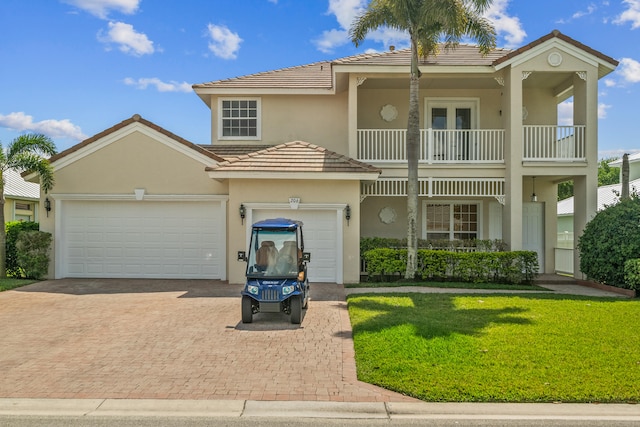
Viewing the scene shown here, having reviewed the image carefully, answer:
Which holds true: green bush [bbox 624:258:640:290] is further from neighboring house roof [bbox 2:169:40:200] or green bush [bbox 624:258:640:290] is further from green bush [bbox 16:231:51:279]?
neighboring house roof [bbox 2:169:40:200]

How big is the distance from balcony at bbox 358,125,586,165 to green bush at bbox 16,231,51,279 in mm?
10038

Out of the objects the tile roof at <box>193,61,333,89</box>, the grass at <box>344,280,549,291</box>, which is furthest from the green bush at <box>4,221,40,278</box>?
the grass at <box>344,280,549,291</box>

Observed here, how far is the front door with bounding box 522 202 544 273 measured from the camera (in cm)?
1816

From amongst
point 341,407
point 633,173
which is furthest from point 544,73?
point 633,173

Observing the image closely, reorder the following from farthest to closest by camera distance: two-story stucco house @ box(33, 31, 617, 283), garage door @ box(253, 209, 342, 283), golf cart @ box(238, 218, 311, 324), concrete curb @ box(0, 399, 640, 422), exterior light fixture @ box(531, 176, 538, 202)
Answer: exterior light fixture @ box(531, 176, 538, 202)
garage door @ box(253, 209, 342, 283)
two-story stucco house @ box(33, 31, 617, 283)
golf cart @ box(238, 218, 311, 324)
concrete curb @ box(0, 399, 640, 422)

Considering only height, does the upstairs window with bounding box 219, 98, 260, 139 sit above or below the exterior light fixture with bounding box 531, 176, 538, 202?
above

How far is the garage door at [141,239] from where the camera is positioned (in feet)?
51.8

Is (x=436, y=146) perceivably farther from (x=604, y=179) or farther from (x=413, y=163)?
(x=604, y=179)

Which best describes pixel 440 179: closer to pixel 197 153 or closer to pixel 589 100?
pixel 589 100

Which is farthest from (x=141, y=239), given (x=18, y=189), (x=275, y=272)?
(x=18, y=189)

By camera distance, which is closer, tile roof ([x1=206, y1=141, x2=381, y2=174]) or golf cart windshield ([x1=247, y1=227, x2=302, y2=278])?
golf cart windshield ([x1=247, y1=227, x2=302, y2=278])

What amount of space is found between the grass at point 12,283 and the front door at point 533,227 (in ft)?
52.4

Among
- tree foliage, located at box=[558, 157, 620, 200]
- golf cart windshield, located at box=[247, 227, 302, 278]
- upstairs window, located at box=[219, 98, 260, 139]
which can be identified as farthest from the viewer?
tree foliage, located at box=[558, 157, 620, 200]

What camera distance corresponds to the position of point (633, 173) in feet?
104
